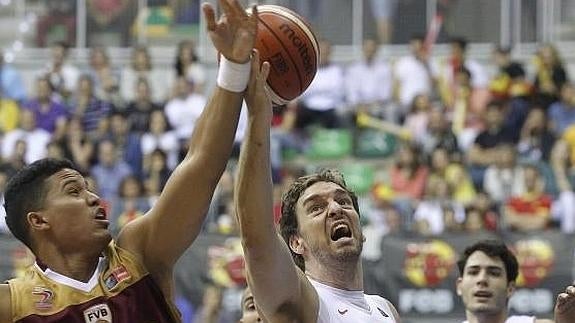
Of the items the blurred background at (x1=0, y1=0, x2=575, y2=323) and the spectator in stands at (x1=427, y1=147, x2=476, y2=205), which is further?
the spectator in stands at (x1=427, y1=147, x2=476, y2=205)

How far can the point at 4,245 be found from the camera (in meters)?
12.9

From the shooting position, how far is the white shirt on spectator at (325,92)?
15383 mm

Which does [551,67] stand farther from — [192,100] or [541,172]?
[192,100]

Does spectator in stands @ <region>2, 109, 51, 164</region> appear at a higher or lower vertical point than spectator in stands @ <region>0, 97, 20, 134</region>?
lower

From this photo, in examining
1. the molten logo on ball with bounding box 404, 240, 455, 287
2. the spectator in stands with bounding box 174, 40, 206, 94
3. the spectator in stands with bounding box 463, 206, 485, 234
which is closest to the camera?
the molten logo on ball with bounding box 404, 240, 455, 287

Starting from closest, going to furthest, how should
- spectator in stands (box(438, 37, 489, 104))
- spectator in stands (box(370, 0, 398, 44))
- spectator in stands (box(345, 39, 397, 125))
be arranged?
spectator in stands (box(438, 37, 489, 104))
spectator in stands (box(345, 39, 397, 125))
spectator in stands (box(370, 0, 398, 44))

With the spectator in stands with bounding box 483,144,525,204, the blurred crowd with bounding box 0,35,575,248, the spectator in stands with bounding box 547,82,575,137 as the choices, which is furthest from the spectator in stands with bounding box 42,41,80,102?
the spectator in stands with bounding box 547,82,575,137

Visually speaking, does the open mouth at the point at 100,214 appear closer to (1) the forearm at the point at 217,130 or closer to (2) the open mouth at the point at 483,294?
(1) the forearm at the point at 217,130

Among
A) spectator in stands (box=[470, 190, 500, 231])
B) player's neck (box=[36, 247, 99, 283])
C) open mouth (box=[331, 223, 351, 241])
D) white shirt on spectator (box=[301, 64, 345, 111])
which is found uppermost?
white shirt on spectator (box=[301, 64, 345, 111])

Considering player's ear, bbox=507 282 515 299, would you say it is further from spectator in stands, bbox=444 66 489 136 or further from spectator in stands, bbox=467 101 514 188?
spectator in stands, bbox=444 66 489 136

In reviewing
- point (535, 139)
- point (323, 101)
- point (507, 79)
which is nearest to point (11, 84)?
point (323, 101)

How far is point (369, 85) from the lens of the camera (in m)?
15.7

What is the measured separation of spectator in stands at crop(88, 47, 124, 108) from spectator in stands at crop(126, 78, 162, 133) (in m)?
0.31

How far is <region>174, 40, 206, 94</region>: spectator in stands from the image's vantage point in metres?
15.9
